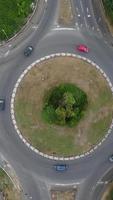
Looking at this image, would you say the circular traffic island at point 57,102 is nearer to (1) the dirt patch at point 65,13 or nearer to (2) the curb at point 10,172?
(2) the curb at point 10,172

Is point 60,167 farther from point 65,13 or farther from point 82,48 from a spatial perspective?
point 65,13

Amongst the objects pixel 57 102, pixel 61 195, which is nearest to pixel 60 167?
pixel 61 195

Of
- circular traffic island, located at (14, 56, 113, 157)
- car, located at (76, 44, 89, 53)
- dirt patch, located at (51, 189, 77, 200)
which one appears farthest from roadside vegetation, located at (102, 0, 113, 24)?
dirt patch, located at (51, 189, 77, 200)

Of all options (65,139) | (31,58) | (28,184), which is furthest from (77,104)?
(28,184)

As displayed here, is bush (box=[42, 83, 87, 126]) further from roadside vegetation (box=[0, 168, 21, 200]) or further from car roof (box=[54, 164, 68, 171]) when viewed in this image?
roadside vegetation (box=[0, 168, 21, 200])

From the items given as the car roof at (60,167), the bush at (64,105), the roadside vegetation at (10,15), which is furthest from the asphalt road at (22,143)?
the bush at (64,105)

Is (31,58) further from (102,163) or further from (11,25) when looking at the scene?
(102,163)
